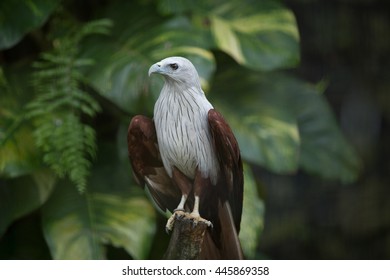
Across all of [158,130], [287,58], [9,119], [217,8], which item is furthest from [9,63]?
[158,130]

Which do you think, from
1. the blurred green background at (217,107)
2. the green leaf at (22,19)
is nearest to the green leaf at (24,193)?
the blurred green background at (217,107)

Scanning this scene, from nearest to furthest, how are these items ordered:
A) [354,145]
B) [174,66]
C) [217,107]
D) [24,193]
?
1. [174,66]
2. [217,107]
3. [24,193]
4. [354,145]

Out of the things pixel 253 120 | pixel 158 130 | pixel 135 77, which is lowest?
pixel 253 120

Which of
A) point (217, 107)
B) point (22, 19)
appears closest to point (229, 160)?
point (217, 107)

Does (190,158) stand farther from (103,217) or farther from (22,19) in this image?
(22,19)

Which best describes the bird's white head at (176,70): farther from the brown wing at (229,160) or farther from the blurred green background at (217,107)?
the blurred green background at (217,107)

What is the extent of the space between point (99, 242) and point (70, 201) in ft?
0.39

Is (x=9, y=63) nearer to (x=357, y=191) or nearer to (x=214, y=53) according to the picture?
(x=214, y=53)

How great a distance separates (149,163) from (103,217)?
18.5 inches

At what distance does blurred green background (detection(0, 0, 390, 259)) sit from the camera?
3.59ft

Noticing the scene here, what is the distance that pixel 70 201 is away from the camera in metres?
1.19

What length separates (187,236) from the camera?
2.26 feet

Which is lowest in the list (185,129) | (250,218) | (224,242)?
(250,218)

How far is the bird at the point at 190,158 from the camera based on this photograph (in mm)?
651
